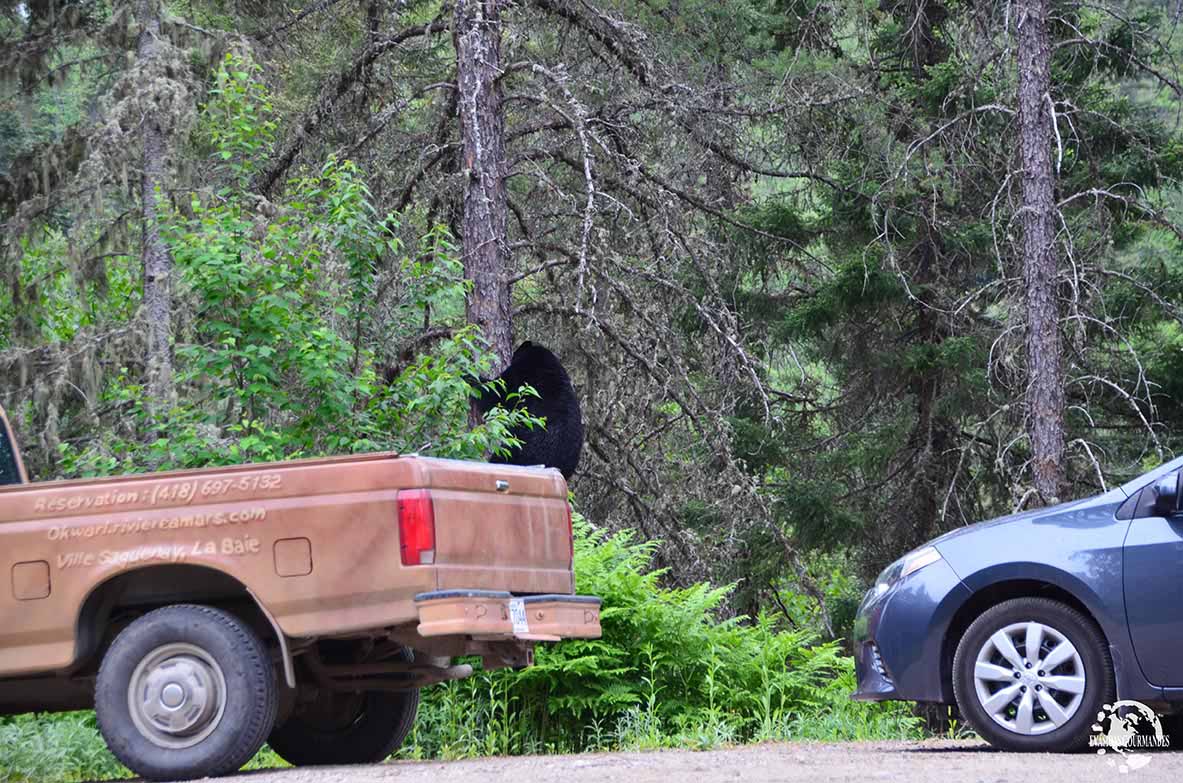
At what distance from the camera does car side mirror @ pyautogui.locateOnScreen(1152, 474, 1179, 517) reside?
7496mm

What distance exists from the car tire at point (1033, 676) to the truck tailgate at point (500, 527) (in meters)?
2.17

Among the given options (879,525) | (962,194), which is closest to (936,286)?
(962,194)

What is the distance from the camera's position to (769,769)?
6.94 m

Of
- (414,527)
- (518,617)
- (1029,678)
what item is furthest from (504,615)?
(1029,678)

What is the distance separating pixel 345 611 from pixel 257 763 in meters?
3.49

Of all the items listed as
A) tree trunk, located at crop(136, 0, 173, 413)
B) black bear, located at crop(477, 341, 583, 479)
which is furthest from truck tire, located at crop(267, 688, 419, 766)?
tree trunk, located at crop(136, 0, 173, 413)

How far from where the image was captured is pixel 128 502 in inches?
274

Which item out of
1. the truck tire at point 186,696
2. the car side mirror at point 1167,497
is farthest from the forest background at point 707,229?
the truck tire at point 186,696

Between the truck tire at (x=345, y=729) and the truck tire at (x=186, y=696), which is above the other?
the truck tire at (x=186, y=696)

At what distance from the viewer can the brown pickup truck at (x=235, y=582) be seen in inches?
265

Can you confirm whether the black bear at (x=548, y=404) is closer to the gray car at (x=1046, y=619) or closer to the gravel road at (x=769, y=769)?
the gravel road at (x=769, y=769)

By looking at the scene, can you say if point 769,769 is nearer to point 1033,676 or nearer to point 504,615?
point 504,615

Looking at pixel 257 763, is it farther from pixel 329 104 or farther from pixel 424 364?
pixel 329 104
